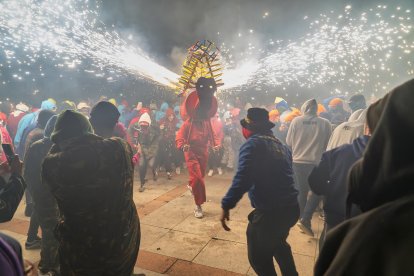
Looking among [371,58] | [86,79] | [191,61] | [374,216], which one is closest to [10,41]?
[86,79]

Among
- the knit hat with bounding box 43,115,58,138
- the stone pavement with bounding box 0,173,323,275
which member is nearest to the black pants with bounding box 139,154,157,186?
the stone pavement with bounding box 0,173,323,275

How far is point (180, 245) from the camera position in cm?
468

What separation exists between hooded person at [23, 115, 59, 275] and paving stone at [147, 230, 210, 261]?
1.50 meters

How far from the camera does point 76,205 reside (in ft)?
8.33

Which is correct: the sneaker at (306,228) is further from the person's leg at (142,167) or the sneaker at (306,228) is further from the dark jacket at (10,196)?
the person's leg at (142,167)

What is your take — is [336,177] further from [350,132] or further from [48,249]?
[48,249]

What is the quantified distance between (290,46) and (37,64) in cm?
1723

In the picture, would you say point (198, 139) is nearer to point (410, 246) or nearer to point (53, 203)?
point (53, 203)

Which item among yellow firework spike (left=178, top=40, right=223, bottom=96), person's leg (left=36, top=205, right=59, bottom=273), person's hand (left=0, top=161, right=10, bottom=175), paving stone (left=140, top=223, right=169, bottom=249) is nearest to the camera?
person's hand (left=0, top=161, right=10, bottom=175)

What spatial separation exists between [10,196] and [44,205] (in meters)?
2.01

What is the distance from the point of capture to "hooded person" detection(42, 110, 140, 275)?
250 cm

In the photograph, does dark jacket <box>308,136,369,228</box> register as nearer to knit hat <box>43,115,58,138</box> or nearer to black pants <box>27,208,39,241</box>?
knit hat <box>43,115,58,138</box>

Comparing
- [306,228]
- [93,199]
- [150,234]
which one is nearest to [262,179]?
[93,199]

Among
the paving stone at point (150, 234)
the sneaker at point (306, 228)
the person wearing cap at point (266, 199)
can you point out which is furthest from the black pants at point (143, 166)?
the person wearing cap at point (266, 199)
